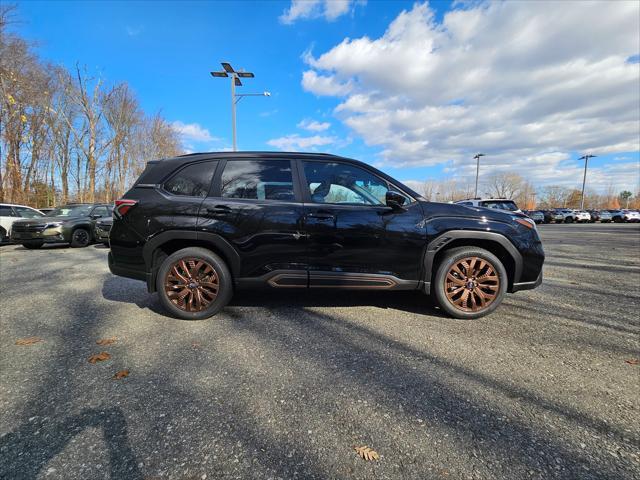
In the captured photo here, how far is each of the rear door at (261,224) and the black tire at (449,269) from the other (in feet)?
5.10

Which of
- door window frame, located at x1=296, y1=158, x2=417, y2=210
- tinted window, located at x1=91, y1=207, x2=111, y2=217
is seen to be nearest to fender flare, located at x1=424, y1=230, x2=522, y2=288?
door window frame, located at x1=296, y1=158, x2=417, y2=210

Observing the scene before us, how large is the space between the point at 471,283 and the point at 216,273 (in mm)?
2955

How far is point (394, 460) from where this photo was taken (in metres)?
1.66

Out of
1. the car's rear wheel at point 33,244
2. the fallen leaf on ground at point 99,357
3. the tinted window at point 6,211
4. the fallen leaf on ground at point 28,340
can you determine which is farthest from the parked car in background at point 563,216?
the tinted window at point 6,211

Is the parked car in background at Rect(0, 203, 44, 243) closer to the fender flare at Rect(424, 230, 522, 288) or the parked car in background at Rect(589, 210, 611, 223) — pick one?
the fender flare at Rect(424, 230, 522, 288)

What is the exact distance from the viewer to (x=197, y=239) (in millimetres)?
3600

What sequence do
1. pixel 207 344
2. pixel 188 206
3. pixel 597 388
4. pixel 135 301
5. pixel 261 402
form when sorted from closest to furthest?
1. pixel 261 402
2. pixel 597 388
3. pixel 207 344
4. pixel 188 206
5. pixel 135 301

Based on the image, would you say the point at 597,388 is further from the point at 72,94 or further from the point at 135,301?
the point at 72,94

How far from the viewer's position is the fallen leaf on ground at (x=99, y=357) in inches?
106

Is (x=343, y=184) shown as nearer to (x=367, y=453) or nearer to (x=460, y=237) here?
(x=460, y=237)

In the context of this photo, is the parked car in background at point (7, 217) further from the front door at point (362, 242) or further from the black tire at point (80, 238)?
the front door at point (362, 242)

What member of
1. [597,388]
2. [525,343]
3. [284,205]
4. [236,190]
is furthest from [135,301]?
[597,388]

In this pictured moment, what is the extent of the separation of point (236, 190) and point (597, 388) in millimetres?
3692

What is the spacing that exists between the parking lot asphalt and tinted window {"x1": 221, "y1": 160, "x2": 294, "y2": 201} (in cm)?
145
